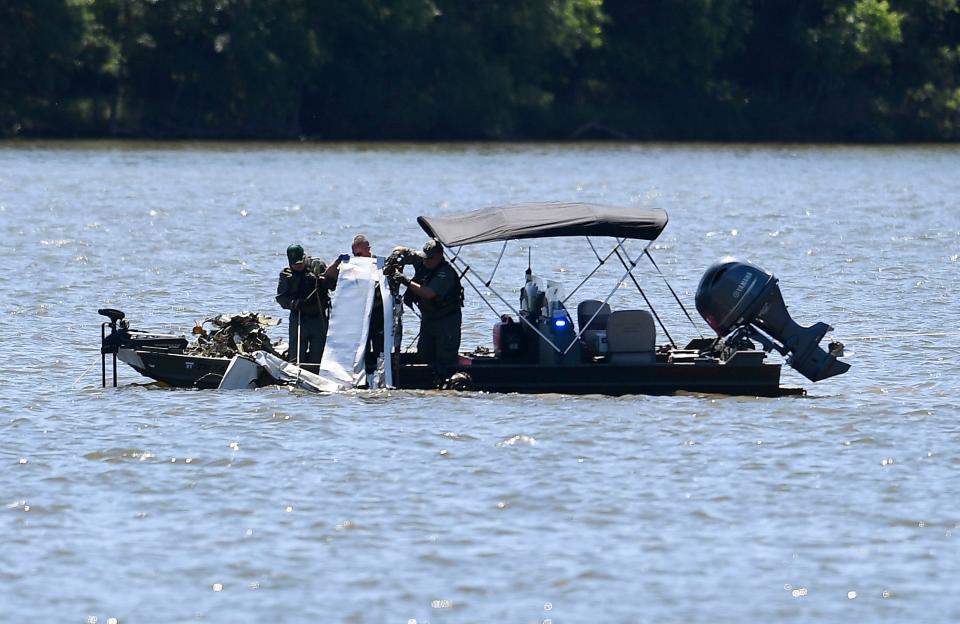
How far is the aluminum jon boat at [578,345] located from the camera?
Answer: 779 inches

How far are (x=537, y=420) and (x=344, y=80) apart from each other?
72.1 m

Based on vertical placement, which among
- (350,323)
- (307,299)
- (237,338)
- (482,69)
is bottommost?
(237,338)

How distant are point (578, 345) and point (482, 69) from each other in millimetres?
71064

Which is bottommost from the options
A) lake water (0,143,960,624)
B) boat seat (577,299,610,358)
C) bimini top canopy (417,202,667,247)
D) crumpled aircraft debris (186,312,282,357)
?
lake water (0,143,960,624)

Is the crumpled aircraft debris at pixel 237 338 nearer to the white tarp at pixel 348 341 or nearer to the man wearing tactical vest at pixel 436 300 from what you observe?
the white tarp at pixel 348 341

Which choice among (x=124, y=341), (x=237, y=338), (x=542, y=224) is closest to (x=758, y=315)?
(x=542, y=224)

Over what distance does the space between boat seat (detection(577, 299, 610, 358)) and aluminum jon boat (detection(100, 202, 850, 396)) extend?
0.06 ft

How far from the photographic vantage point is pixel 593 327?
2053cm

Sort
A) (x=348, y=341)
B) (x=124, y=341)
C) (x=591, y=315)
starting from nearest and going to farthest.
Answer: (x=348, y=341)
(x=124, y=341)
(x=591, y=315)

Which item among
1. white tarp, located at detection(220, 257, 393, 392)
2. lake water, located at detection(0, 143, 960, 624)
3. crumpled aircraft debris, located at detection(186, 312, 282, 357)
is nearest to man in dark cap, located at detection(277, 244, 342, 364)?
white tarp, located at detection(220, 257, 393, 392)

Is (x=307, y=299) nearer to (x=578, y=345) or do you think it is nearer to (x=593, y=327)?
(x=578, y=345)

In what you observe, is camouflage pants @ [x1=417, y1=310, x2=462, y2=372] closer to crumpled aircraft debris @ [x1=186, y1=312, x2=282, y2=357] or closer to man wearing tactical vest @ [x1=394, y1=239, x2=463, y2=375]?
man wearing tactical vest @ [x1=394, y1=239, x2=463, y2=375]

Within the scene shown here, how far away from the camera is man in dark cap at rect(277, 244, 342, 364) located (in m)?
20.0

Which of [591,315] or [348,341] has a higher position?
[591,315]
